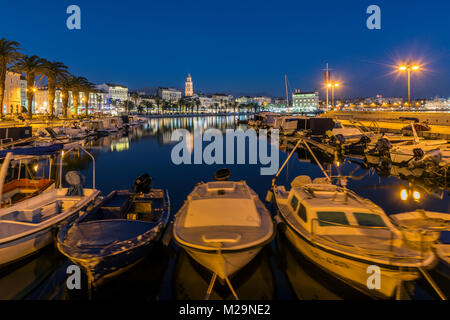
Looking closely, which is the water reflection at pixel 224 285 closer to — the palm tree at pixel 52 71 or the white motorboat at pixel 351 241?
the white motorboat at pixel 351 241

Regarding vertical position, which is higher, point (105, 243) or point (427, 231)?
point (427, 231)

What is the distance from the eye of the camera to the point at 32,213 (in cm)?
1088

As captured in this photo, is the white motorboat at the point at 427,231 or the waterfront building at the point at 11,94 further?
the waterfront building at the point at 11,94

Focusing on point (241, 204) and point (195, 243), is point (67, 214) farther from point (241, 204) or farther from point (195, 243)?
point (241, 204)

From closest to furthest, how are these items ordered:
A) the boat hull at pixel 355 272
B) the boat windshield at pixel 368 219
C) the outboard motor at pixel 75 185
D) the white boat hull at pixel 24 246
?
the boat hull at pixel 355 272 → the boat windshield at pixel 368 219 → the white boat hull at pixel 24 246 → the outboard motor at pixel 75 185

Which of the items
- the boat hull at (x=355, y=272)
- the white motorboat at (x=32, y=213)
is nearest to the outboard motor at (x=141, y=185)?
the white motorboat at (x=32, y=213)

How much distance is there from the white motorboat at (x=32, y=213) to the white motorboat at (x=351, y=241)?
880 cm

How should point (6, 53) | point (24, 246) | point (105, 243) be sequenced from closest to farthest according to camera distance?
1. point (105, 243)
2. point (24, 246)
3. point (6, 53)

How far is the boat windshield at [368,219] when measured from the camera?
8766mm

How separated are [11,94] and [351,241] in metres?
113

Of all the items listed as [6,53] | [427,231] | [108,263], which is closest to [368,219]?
[427,231]

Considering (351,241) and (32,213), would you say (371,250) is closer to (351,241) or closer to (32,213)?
(351,241)
